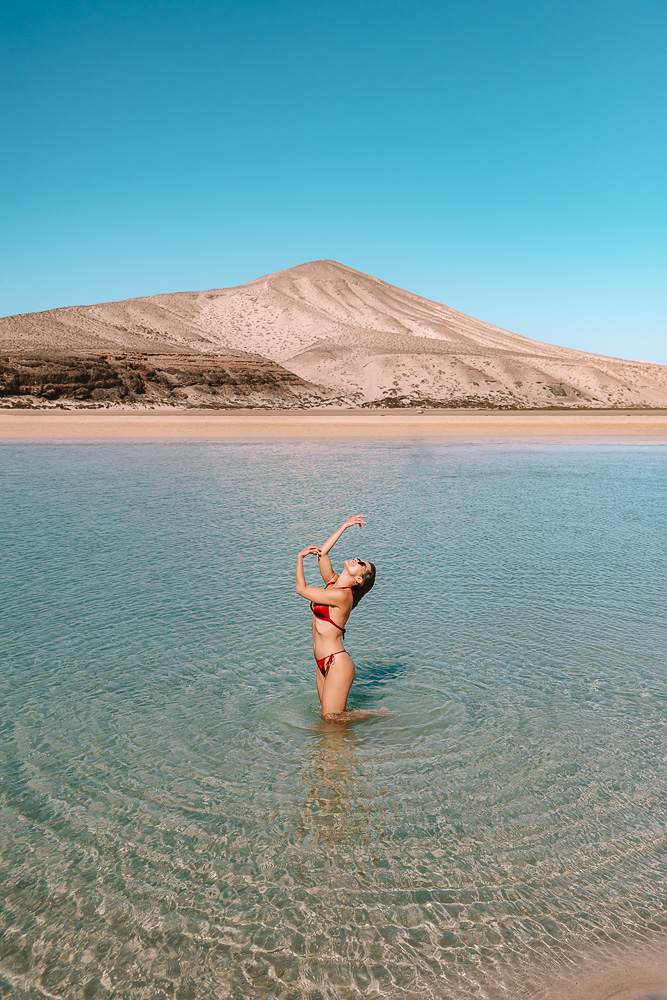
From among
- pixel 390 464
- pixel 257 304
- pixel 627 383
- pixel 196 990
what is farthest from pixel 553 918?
pixel 257 304

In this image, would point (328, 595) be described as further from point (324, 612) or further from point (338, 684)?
point (338, 684)

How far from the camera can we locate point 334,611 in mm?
5273

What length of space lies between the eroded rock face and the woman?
65.1 meters

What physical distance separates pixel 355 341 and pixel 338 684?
128m

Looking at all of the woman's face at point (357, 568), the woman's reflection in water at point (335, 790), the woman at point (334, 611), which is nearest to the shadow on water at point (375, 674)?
the woman at point (334, 611)

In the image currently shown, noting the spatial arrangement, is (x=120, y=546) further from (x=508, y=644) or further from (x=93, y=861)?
(x=93, y=861)

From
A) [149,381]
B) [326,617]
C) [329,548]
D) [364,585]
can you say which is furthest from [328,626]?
[149,381]

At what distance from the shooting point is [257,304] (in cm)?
16575

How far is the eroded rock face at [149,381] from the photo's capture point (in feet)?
223

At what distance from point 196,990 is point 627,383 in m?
125

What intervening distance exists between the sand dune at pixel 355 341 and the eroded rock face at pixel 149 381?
11426 millimetres

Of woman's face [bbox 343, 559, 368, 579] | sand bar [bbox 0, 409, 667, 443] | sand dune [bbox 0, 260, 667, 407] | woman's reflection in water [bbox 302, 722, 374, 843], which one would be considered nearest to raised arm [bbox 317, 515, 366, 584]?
woman's face [bbox 343, 559, 368, 579]

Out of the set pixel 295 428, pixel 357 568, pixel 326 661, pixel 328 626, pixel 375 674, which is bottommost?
pixel 375 674

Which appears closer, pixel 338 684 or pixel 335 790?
pixel 335 790
